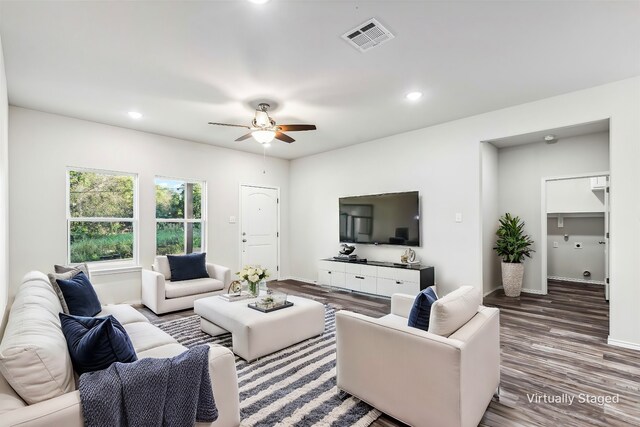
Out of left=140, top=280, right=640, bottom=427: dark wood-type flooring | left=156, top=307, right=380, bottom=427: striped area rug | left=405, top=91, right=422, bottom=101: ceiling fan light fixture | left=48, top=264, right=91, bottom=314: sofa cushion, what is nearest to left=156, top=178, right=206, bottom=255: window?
left=140, top=280, right=640, bottom=427: dark wood-type flooring

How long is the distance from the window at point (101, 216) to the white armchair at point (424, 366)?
406cm

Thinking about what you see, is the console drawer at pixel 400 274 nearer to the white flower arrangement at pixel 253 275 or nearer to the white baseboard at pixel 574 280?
the white flower arrangement at pixel 253 275

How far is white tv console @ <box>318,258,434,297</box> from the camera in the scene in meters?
4.63

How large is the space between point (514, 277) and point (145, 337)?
17.1ft

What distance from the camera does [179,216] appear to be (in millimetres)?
5402

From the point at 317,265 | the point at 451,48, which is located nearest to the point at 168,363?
the point at 451,48

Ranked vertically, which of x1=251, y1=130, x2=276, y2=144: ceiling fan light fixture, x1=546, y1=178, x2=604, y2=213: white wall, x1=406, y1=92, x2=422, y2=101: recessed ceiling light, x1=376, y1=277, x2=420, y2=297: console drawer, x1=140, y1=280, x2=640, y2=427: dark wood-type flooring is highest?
x1=406, y1=92, x2=422, y2=101: recessed ceiling light

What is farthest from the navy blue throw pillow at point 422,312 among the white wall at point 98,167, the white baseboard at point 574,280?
the white baseboard at point 574,280

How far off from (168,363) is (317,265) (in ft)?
16.5

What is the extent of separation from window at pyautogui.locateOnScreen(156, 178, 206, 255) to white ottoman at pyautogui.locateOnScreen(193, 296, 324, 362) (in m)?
2.10

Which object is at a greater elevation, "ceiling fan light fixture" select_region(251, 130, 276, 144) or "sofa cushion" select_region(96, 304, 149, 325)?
"ceiling fan light fixture" select_region(251, 130, 276, 144)

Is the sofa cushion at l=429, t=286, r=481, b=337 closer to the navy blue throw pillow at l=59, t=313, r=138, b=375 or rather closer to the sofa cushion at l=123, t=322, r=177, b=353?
the navy blue throw pillow at l=59, t=313, r=138, b=375

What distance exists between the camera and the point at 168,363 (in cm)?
146

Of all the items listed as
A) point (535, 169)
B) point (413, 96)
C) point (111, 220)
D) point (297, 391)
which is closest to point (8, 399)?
point (297, 391)
